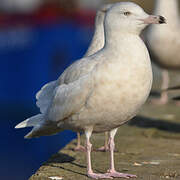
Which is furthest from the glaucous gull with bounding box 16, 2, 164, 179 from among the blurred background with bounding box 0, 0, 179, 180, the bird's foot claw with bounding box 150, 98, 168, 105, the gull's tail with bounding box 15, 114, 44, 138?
the blurred background with bounding box 0, 0, 179, 180

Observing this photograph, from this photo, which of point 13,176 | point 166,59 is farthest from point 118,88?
point 13,176

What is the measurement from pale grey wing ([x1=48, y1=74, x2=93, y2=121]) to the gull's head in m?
0.44

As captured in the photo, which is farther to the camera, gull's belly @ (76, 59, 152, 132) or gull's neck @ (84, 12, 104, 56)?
gull's neck @ (84, 12, 104, 56)

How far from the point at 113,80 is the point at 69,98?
17.4 inches

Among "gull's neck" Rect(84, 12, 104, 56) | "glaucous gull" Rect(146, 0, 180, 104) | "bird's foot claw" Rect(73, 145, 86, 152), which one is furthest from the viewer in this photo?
"glaucous gull" Rect(146, 0, 180, 104)

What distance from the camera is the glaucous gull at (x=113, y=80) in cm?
421

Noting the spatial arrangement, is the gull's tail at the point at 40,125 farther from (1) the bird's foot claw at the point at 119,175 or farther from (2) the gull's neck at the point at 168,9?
(2) the gull's neck at the point at 168,9

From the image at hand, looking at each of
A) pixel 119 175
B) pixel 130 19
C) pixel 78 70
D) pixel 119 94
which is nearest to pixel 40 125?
pixel 78 70

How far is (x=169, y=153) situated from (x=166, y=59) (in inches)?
133

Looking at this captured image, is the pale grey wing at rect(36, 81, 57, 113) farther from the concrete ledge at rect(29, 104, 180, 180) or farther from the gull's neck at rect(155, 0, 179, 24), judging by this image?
the gull's neck at rect(155, 0, 179, 24)

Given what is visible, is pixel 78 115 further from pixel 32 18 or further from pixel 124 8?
pixel 32 18

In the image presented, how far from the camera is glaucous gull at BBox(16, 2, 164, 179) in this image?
421 centimetres

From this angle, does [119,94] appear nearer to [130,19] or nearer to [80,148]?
[130,19]

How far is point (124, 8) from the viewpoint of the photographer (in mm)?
4336
